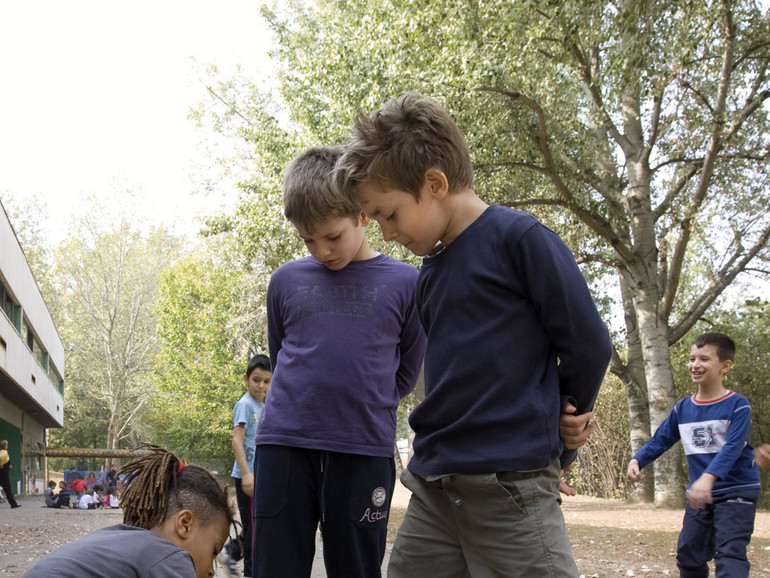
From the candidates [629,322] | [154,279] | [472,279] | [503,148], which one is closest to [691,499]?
[472,279]

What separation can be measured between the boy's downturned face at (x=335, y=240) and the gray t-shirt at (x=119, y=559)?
1255mm

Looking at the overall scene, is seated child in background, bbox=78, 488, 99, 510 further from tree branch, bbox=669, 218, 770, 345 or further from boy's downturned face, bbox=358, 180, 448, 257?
boy's downturned face, bbox=358, 180, 448, 257

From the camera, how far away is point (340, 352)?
330 centimetres

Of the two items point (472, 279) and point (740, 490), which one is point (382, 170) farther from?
point (740, 490)

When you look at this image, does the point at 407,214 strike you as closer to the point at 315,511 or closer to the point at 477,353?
the point at 477,353

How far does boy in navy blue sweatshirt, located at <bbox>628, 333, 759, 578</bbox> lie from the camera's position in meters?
4.84

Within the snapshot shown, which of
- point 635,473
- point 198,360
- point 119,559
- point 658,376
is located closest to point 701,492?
point 635,473

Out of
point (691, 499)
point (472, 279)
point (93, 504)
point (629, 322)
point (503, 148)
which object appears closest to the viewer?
point (472, 279)

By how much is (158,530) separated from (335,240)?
1264 millimetres

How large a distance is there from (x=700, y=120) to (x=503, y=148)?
15.6ft

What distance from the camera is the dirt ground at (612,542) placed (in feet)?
26.3

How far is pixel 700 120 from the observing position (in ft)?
57.6

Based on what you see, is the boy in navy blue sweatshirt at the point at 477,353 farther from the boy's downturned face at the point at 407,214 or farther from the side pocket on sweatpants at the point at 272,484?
the side pocket on sweatpants at the point at 272,484

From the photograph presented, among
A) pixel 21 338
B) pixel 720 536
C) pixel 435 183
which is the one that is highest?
pixel 21 338
